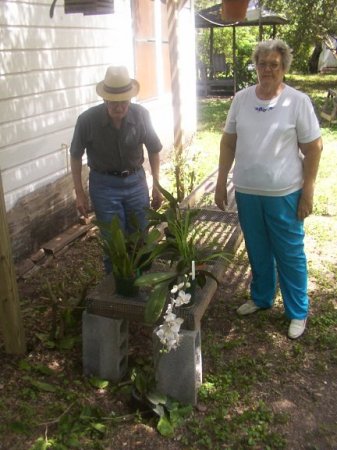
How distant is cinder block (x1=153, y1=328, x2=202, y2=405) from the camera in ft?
9.37

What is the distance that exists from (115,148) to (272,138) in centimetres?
108

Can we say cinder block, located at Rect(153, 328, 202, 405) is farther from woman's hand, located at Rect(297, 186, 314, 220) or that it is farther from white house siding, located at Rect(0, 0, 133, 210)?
white house siding, located at Rect(0, 0, 133, 210)

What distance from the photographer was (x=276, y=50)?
316cm

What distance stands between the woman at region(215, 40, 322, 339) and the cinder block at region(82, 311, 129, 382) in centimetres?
113

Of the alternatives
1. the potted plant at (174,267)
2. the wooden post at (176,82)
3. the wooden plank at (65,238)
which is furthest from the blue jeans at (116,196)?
the wooden post at (176,82)

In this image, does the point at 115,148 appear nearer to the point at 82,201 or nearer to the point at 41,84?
the point at 82,201

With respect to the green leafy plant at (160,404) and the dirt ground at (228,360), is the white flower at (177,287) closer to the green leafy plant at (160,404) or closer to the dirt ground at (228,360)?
the green leafy plant at (160,404)

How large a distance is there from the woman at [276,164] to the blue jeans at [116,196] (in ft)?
2.03

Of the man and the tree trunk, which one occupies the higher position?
the man

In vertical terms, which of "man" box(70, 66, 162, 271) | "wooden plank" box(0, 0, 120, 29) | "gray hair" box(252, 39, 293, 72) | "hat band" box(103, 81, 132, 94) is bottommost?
"man" box(70, 66, 162, 271)

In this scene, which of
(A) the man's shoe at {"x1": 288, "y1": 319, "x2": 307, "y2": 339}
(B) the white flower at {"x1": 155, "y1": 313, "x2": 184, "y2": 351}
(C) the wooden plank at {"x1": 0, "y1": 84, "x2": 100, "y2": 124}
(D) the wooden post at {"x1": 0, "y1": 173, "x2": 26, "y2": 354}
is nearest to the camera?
(B) the white flower at {"x1": 155, "y1": 313, "x2": 184, "y2": 351}

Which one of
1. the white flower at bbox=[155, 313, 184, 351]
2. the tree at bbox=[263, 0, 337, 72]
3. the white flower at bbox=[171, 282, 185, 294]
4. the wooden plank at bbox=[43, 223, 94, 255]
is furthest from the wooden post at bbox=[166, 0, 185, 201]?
the tree at bbox=[263, 0, 337, 72]

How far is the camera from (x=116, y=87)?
3.44 meters

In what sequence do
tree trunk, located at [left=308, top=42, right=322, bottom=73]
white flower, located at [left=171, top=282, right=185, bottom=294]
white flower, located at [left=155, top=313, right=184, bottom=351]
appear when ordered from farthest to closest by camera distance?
tree trunk, located at [left=308, top=42, right=322, bottom=73], white flower, located at [left=171, top=282, right=185, bottom=294], white flower, located at [left=155, top=313, right=184, bottom=351]
